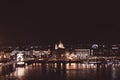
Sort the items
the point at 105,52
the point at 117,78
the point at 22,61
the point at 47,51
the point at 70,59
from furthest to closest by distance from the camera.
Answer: the point at 47,51, the point at 105,52, the point at 70,59, the point at 22,61, the point at 117,78

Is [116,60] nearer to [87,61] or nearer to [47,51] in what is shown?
[87,61]

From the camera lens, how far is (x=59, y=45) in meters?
97.5

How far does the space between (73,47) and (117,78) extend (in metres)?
54.0

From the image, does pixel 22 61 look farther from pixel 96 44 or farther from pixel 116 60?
pixel 96 44

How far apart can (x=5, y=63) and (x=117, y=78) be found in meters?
22.2

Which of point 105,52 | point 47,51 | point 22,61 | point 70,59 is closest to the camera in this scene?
point 22,61

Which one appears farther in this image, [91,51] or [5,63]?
[91,51]

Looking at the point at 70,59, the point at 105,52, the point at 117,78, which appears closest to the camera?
the point at 117,78

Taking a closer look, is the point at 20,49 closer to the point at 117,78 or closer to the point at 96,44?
the point at 96,44

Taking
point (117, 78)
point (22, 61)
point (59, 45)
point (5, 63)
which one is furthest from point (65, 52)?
point (117, 78)

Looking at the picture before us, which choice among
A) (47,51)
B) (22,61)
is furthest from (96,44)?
(22,61)

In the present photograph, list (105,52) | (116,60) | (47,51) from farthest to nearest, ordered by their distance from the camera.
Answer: (47,51), (105,52), (116,60)

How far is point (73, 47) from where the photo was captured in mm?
99438

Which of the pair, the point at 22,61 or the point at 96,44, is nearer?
the point at 22,61
